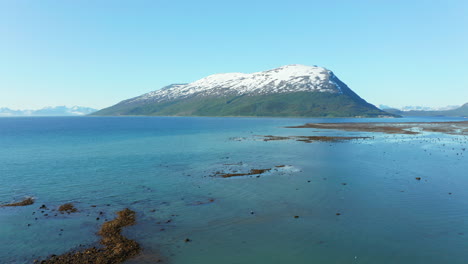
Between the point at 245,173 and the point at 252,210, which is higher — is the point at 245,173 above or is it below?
above

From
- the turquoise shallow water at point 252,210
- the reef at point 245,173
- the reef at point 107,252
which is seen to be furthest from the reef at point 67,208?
the reef at point 245,173

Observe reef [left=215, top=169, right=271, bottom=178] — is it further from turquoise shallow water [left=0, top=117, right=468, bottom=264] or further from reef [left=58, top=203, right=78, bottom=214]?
reef [left=58, top=203, right=78, bottom=214]

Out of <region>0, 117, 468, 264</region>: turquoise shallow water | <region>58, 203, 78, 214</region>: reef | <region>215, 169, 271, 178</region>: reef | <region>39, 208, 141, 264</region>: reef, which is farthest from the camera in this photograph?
<region>215, 169, 271, 178</region>: reef

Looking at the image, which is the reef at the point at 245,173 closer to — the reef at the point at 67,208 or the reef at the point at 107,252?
the reef at the point at 67,208

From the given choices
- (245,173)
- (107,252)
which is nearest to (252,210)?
(107,252)

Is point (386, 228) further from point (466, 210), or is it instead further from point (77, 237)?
point (77, 237)

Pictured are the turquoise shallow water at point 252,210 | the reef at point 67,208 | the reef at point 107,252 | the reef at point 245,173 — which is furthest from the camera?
the reef at point 245,173

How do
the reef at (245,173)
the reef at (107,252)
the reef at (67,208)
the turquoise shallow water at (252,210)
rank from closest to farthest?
the reef at (107,252), the turquoise shallow water at (252,210), the reef at (67,208), the reef at (245,173)

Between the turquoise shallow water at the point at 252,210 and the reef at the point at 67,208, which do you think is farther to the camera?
the reef at the point at 67,208

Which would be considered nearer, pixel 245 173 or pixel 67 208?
pixel 67 208

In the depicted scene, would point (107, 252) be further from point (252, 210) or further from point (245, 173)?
point (245, 173)

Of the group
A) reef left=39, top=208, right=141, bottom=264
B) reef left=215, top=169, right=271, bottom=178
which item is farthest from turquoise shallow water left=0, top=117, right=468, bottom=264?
reef left=215, top=169, right=271, bottom=178
